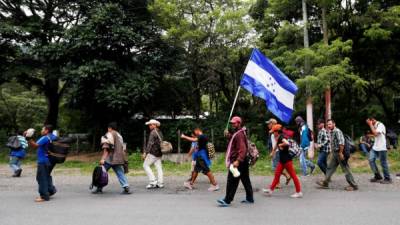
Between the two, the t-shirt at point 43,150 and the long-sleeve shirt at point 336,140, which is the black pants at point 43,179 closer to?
the t-shirt at point 43,150

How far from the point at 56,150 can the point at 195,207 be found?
3.42m

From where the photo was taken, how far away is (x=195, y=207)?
7773 mm

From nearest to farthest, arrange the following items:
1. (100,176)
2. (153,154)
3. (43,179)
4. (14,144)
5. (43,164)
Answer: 1. (43,179)
2. (43,164)
3. (100,176)
4. (153,154)
5. (14,144)

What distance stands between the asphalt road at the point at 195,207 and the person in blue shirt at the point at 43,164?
27 cm

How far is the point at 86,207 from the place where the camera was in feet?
26.0

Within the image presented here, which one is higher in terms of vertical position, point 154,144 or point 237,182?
point 154,144

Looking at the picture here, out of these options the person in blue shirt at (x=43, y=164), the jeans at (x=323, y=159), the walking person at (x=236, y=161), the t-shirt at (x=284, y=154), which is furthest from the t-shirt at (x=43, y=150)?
the jeans at (x=323, y=159)

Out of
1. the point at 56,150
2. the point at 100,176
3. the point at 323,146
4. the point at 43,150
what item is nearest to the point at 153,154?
the point at 100,176

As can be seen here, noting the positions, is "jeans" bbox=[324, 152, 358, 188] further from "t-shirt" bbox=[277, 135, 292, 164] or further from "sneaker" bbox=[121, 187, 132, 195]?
"sneaker" bbox=[121, 187, 132, 195]

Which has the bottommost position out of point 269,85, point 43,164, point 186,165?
point 186,165

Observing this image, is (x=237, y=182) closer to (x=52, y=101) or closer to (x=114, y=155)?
(x=114, y=155)

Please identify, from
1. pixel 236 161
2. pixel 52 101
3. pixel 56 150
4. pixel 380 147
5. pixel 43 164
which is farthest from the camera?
pixel 52 101

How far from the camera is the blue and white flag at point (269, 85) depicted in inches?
408

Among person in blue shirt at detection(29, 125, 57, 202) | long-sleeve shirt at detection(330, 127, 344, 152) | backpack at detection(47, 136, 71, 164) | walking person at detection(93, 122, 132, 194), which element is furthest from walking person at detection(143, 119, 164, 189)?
long-sleeve shirt at detection(330, 127, 344, 152)
